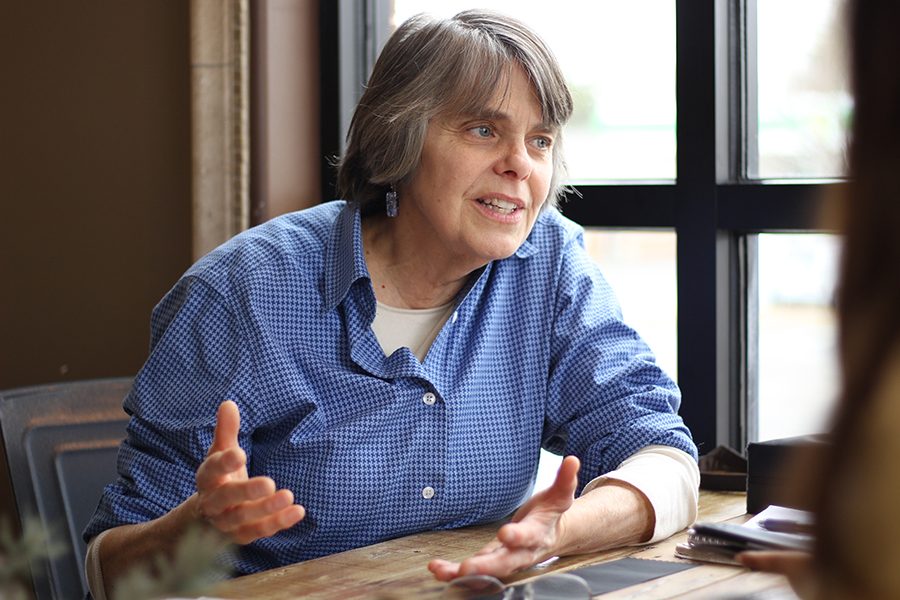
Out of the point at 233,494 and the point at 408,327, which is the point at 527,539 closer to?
the point at 233,494

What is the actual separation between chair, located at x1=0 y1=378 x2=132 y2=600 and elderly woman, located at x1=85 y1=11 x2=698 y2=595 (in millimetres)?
343

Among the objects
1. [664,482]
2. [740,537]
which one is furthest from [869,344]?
[664,482]

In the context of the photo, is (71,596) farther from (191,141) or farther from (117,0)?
(117,0)

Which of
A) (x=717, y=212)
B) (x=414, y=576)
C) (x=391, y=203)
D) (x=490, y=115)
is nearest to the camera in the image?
(x=414, y=576)

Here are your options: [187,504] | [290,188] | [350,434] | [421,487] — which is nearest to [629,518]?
[421,487]

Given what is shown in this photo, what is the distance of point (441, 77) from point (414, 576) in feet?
2.74

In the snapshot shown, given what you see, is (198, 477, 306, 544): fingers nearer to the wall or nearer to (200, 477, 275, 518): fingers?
(200, 477, 275, 518): fingers

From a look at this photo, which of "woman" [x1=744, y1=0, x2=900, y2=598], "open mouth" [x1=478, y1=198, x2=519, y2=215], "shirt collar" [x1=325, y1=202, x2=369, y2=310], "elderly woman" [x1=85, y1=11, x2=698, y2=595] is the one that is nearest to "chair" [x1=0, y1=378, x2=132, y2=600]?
"elderly woman" [x1=85, y1=11, x2=698, y2=595]

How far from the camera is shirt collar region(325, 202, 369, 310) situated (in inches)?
73.5

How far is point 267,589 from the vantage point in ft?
4.67

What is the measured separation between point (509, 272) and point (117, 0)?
1496 mm

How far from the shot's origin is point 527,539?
1434 mm

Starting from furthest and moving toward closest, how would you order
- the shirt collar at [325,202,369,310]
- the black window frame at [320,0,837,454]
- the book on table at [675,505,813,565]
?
the black window frame at [320,0,837,454] → the shirt collar at [325,202,369,310] → the book on table at [675,505,813,565]

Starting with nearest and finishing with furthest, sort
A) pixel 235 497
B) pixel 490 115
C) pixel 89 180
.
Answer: pixel 235 497
pixel 490 115
pixel 89 180
